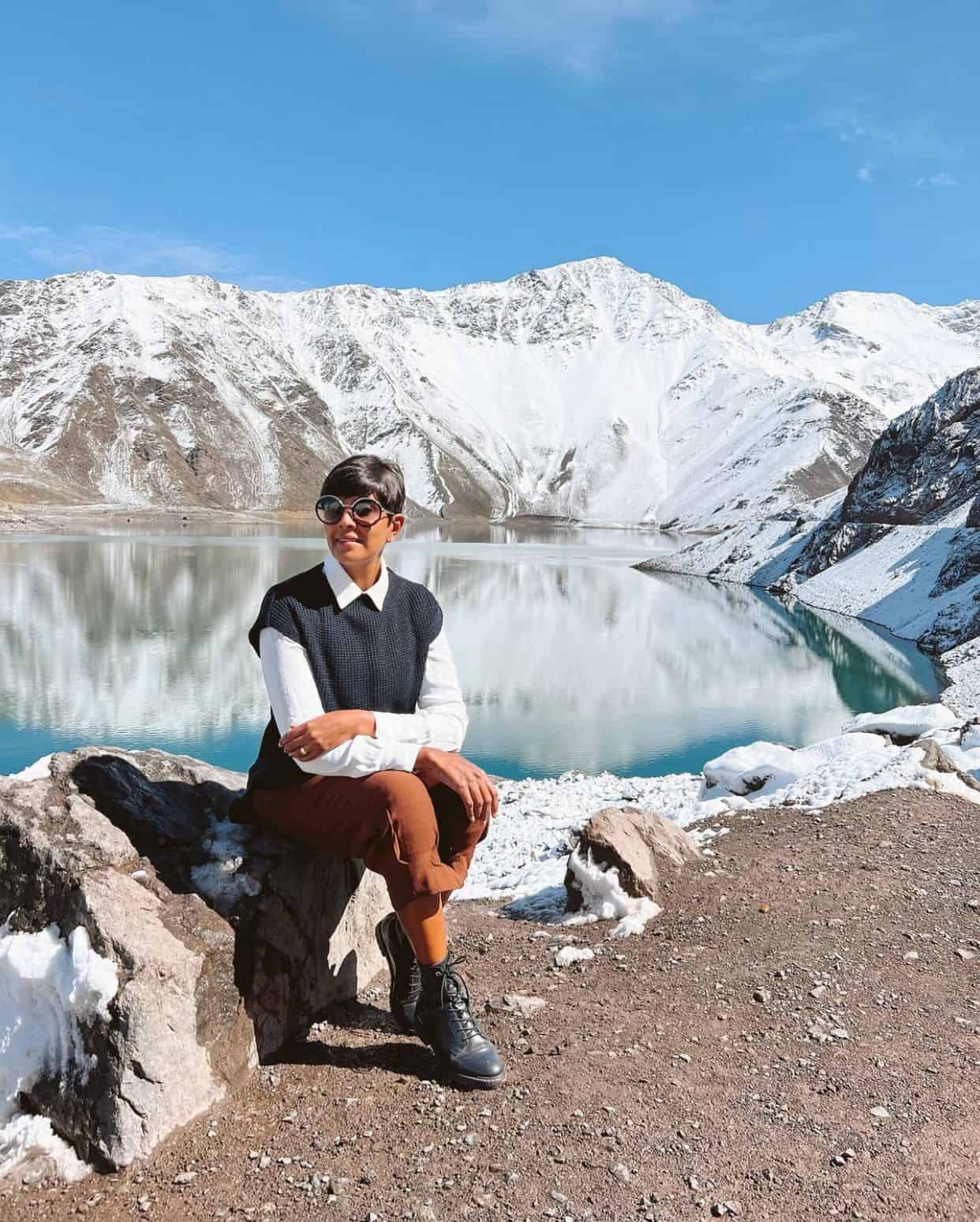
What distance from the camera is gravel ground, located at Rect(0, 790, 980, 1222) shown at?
3.66 metres

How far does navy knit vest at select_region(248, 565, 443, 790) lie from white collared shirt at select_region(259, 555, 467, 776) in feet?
0.16

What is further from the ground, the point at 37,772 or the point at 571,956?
the point at 37,772

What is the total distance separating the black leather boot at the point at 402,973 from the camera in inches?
194

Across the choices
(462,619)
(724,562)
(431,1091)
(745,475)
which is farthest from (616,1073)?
(745,475)

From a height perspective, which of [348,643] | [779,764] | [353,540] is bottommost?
[779,764]

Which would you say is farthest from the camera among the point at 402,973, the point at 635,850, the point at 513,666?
the point at 513,666

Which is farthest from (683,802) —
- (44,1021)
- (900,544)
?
(900,544)

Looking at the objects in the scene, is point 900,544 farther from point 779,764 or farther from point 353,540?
point 353,540

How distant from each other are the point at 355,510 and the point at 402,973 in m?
2.60

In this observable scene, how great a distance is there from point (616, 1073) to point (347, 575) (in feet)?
9.61

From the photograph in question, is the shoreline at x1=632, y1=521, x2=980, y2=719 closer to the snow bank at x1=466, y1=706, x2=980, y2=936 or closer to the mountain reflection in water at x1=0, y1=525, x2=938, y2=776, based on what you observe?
the mountain reflection in water at x1=0, y1=525, x2=938, y2=776

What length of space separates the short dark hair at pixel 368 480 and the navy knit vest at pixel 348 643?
422mm

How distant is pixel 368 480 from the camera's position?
469cm

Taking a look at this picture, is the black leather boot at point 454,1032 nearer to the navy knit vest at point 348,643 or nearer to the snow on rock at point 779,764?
the navy knit vest at point 348,643
